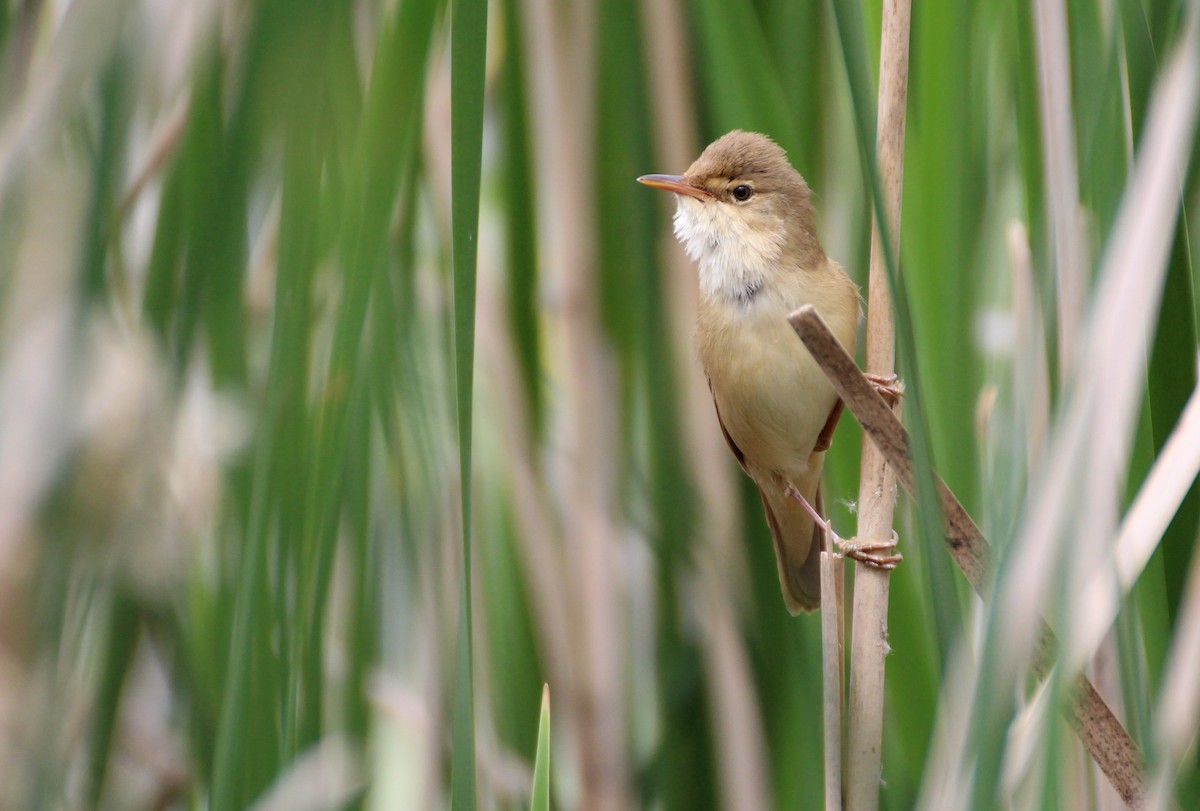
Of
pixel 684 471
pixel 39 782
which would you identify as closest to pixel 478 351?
pixel 684 471

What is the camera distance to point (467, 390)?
749 millimetres

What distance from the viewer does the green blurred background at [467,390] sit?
794 millimetres

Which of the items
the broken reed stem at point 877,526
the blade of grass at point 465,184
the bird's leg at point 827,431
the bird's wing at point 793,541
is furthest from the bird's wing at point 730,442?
the blade of grass at point 465,184

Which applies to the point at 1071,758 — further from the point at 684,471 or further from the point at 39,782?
the point at 39,782

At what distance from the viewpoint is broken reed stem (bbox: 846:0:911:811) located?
1.10m

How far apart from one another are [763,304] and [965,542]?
64 centimetres

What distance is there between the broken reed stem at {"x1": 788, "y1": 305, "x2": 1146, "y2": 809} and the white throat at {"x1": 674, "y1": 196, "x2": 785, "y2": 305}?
2.02 feet

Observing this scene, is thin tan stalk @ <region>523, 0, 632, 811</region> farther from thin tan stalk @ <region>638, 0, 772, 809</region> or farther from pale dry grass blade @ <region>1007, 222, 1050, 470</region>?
pale dry grass blade @ <region>1007, 222, 1050, 470</region>

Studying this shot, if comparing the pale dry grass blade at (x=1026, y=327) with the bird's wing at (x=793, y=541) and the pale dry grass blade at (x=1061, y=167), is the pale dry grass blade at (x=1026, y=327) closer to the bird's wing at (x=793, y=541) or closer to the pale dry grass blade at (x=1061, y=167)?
the pale dry grass blade at (x=1061, y=167)

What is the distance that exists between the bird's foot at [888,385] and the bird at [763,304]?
0.16 meters

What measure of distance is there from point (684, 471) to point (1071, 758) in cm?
56

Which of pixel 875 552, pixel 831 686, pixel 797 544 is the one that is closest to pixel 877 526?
pixel 875 552

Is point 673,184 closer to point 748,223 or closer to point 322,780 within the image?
point 748,223

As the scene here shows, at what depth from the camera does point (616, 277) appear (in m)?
1.43
